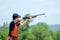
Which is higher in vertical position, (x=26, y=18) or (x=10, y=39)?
(x=26, y=18)

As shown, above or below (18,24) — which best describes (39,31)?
above

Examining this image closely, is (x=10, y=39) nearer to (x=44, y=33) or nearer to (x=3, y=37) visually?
(x=3, y=37)

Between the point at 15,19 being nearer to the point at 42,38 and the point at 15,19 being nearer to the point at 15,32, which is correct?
the point at 15,32

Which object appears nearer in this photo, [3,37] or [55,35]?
[3,37]

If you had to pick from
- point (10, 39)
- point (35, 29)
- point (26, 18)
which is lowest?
point (10, 39)

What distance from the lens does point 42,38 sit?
265 ft

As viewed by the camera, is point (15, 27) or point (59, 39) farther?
point (59, 39)

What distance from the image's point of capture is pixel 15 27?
11094 millimetres

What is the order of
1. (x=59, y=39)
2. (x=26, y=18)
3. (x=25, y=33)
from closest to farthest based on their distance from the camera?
(x=26, y=18)
(x=25, y=33)
(x=59, y=39)

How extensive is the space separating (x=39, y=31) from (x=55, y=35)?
16.0 metres

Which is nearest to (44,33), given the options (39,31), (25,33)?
(39,31)

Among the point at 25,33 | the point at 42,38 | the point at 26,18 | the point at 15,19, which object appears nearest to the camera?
the point at 15,19

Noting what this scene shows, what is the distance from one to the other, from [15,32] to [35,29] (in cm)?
7212

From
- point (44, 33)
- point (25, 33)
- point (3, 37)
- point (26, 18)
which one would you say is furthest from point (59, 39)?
point (26, 18)
